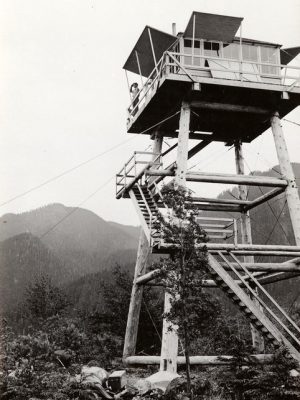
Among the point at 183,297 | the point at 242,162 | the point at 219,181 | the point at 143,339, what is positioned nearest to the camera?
the point at 183,297

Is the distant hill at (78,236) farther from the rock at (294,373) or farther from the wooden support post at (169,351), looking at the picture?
the rock at (294,373)

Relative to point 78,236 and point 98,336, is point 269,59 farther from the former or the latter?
point 78,236

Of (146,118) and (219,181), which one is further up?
(146,118)

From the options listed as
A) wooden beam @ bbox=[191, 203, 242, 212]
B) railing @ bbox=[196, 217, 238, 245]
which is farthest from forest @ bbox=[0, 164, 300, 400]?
railing @ bbox=[196, 217, 238, 245]

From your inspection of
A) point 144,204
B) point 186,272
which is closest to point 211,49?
point 144,204

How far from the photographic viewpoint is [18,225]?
274 feet

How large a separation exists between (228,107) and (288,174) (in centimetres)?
276

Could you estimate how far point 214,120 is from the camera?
17141 mm

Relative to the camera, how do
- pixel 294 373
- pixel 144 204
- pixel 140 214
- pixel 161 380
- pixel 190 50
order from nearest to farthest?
pixel 294 373
pixel 161 380
pixel 140 214
pixel 190 50
pixel 144 204

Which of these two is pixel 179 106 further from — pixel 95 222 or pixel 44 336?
pixel 95 222

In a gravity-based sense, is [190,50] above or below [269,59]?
below

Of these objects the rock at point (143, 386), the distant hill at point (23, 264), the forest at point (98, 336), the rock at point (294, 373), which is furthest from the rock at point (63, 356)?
the distant hill at point (23, 264)

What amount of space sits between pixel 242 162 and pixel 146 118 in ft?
12.8

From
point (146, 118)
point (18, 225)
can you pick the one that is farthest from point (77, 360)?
point (18, 225)
